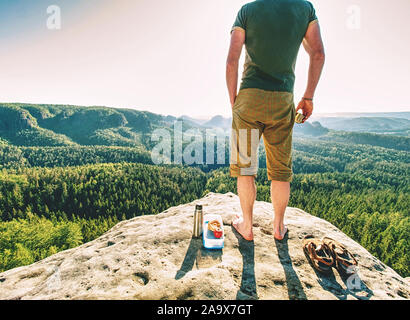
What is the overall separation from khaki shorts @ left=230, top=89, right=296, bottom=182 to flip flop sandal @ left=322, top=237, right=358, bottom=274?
128 centimetres

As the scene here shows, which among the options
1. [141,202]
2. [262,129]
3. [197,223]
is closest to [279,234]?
[197,223]

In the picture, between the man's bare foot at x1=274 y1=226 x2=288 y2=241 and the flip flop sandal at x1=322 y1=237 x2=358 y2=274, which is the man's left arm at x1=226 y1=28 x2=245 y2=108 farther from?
the flip flop sandal at x1=322 y1=237 x2=358 y2=274

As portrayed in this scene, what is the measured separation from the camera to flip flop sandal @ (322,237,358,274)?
10.1 ft

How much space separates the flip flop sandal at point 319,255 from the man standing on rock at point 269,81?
0.85 metres

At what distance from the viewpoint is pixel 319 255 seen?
129 inches

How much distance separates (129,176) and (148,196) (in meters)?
15.4

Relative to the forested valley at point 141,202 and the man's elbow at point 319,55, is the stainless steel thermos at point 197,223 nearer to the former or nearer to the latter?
the man's elbow at point 319,55

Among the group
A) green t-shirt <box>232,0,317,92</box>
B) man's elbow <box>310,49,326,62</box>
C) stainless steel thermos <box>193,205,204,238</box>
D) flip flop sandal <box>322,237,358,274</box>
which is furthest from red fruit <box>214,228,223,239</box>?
man's elbow <box>310,49,326,62</box>

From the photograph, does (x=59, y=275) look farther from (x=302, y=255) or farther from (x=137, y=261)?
(x=302, y=255)

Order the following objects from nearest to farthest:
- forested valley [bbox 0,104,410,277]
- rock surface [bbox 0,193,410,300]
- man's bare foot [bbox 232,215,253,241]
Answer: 1. rock surface [bbox 0,193,410,300]
2. man's bare foot [bbox 232,215,253,241]
3. forested valley [bbox 0,104,410,277]

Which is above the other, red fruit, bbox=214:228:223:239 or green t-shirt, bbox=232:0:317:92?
green t-shirt, bbox=232:0:317:92

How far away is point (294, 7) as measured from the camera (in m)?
3.08

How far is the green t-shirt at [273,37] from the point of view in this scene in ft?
10.1
